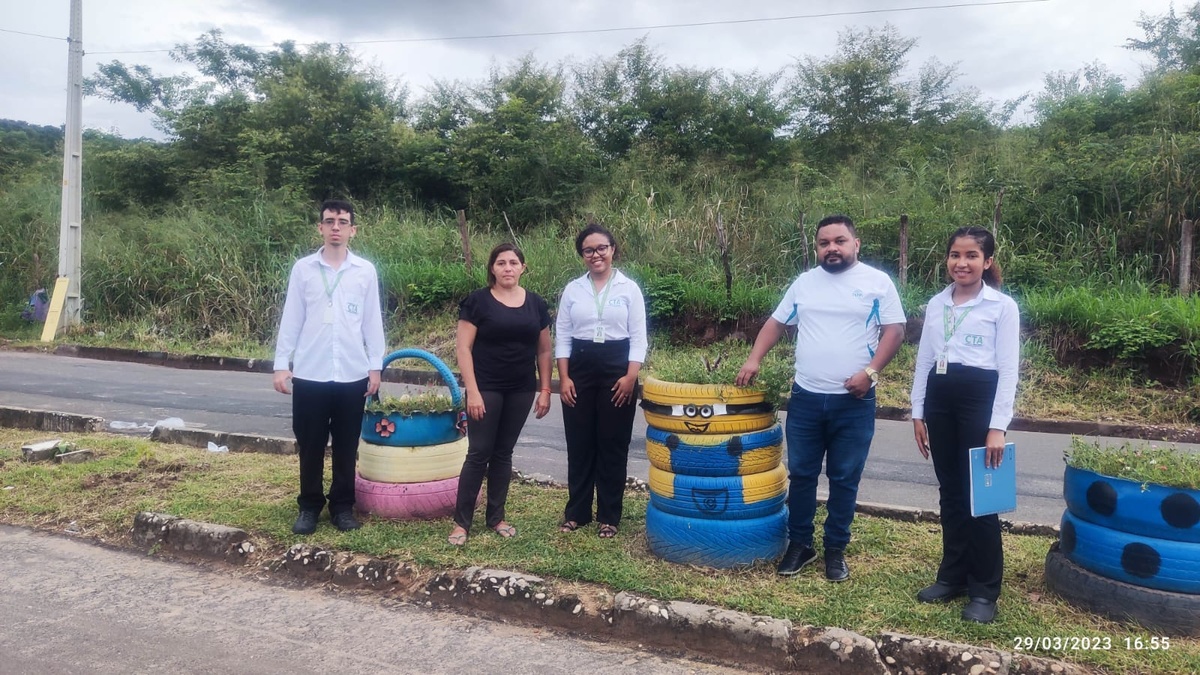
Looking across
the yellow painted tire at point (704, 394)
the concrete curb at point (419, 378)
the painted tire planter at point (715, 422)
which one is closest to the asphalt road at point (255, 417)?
the concrete curb at point (419, 378)

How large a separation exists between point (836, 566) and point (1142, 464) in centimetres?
134

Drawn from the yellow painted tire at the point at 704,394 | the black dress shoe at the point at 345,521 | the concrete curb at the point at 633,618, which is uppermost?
the yellow painted tire at the point at 704,394

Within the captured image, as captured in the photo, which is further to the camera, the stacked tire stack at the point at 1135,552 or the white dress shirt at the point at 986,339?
the white dress shirt at the point at 986,339

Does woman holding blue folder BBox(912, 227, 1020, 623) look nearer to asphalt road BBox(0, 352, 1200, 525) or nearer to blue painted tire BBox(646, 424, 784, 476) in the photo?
blue painted tire BBox(646, 424, 784, 476)

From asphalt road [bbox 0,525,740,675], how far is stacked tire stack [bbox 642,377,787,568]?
78 centimetres

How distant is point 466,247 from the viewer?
1504cm

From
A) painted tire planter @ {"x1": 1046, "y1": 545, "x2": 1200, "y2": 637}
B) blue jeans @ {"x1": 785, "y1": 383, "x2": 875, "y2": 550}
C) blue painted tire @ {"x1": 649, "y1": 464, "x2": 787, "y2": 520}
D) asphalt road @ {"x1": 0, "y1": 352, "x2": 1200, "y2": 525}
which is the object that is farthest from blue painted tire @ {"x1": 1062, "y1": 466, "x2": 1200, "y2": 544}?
asphalt road @ {"x1": 0, "y1": 352, "x2": 1200, "y2": 525}

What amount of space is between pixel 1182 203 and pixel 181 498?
525 inches

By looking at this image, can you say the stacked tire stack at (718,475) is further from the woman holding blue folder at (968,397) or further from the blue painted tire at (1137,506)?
the blue painted tire at (1137,506)

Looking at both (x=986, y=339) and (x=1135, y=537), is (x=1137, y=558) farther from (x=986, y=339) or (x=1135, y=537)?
(x=986, y=339)

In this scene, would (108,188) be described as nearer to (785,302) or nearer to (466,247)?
(466,247)

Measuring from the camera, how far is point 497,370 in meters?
4.54

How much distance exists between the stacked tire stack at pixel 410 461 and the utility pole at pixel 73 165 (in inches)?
535

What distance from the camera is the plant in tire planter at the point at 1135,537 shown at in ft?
10.9
